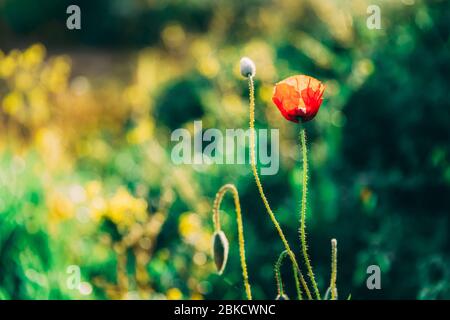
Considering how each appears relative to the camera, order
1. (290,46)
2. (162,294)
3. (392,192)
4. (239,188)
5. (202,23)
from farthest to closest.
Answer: (202,23) → (290,46) → (239,188) → (392,192) → (162,294)

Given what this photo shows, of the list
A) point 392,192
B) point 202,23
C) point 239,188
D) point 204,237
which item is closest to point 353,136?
point 392,192

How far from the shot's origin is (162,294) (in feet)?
5.95

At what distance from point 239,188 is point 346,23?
3.10 ft

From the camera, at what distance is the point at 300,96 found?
1058mm

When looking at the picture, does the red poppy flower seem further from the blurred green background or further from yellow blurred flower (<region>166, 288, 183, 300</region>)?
yellow blurred flower (<region>166, 288, 183, 300</region>)

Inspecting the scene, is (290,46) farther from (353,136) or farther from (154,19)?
(154,19)

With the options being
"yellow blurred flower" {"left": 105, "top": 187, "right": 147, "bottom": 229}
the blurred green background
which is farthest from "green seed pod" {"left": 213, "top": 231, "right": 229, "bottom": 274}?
"yellow blurred flower" {"left": 105, "top": 187, "right": 147, "bottom": 229}

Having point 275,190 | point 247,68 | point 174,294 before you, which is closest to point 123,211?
point 174,294

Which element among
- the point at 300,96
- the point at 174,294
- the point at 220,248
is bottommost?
the point at 174,294

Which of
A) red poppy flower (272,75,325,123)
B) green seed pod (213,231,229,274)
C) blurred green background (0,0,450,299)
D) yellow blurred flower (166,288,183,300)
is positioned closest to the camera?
red poppy flower (272,75,325,123)

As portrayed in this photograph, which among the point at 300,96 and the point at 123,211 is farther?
the point at 123,211

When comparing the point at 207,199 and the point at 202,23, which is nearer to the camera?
the point at 207,199

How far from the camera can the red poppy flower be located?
41.4 inches

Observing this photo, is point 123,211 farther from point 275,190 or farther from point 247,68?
point 247,68
